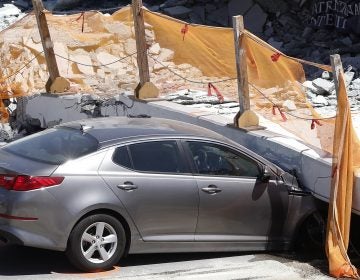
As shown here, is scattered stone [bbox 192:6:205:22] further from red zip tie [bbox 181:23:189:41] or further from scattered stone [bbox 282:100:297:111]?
scattered stone [bbox 282:100:297:111]

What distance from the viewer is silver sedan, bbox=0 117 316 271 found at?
6.30m

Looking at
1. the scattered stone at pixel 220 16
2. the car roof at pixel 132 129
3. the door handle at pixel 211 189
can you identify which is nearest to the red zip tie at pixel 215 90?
the car roof at pixel 132 129

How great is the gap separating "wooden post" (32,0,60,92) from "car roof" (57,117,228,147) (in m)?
5.88

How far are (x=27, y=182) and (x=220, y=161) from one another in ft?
6.66

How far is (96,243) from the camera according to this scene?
6496 mm

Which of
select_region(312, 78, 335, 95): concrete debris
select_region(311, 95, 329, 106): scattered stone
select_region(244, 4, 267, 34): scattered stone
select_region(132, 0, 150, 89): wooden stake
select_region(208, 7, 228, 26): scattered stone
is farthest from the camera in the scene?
select_region(208, 7, 228, 26): scattered stone

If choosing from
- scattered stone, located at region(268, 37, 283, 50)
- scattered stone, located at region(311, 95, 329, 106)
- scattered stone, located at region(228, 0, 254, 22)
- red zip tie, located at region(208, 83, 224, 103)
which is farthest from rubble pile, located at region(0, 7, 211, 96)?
scattered stone, located at region(228, 0, 254, 22)

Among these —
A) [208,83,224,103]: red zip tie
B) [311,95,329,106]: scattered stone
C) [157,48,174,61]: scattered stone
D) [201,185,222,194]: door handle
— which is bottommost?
[201,185,222,194]: door handle

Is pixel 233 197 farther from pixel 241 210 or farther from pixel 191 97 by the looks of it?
pixel 191 97

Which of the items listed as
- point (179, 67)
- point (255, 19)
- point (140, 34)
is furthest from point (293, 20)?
point (140, 34)

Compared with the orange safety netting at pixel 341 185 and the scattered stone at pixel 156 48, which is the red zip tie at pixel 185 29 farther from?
the orange safety netting at pixel 341 185

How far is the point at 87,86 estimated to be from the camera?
14.3 m

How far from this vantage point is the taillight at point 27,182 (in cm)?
626

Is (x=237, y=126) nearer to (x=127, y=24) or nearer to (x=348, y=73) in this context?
(x=127, y=24)
